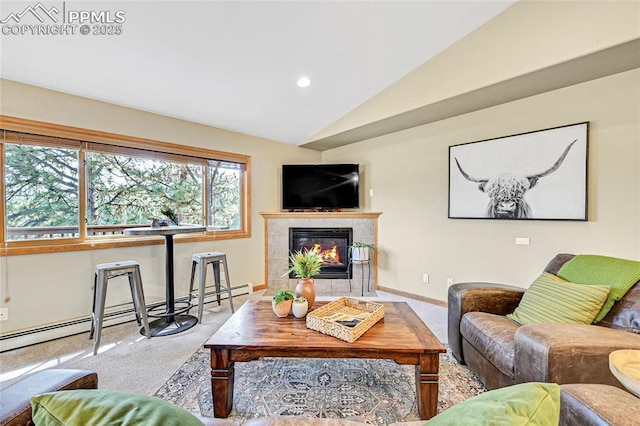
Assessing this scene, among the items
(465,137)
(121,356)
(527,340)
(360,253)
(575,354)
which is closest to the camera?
(575,354)

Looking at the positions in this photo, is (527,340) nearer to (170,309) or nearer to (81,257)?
(170,309)

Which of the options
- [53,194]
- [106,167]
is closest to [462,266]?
[106,167]

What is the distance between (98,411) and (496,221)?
362cm

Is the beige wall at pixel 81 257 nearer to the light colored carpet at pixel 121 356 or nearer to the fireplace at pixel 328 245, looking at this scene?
the light colored carpet at pixel 121 356

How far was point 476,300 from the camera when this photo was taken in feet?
6.99

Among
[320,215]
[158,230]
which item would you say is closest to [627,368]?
[158,230]

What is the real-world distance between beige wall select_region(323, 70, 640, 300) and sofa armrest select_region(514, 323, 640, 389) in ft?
5.26

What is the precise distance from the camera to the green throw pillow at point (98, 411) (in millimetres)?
563

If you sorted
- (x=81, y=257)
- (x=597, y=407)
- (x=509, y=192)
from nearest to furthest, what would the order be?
1. (x=597, y=407)
2. (x=81, y=257)
3. (x=509, y=192)

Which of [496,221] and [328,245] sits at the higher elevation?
[496,221]

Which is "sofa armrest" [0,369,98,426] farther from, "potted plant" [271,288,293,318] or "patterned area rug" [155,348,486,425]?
"potted plant" [271,288,293,318]

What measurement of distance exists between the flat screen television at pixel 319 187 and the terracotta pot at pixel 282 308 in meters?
2.69

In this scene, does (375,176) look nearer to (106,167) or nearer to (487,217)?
(487,217)

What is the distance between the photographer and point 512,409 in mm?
584
